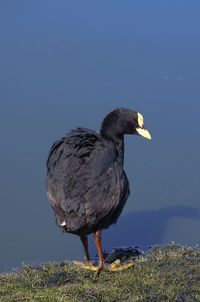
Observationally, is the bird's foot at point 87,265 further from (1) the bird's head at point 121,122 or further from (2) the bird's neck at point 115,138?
(1) the bird's head at point 121,122

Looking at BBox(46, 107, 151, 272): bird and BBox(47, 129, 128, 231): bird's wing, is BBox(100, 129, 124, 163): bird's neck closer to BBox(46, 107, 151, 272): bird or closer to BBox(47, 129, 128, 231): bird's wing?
BBox(46, 107, 151, 272): bird

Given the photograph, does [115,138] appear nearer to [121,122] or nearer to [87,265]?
[121,122]

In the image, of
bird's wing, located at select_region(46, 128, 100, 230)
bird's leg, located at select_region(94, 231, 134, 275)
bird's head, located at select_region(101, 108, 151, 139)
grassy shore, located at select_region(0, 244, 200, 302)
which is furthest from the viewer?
bird's head, located at select_region(101, 108, 151, 139)

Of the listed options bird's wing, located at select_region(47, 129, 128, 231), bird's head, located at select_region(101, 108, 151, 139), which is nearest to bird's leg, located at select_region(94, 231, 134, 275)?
bird's wing, located at select_region(47, 129, 128, 231)

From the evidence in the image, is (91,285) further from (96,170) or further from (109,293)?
(96,170)

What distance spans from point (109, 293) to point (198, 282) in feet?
2.65

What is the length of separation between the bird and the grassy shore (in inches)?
10.2

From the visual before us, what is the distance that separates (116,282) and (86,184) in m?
0.92

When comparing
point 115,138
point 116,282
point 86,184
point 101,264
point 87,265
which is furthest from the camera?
point 115,138

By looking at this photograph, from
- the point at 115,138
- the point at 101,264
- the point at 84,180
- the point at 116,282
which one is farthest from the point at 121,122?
the point at 116,282

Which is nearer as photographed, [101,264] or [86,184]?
[86,184]

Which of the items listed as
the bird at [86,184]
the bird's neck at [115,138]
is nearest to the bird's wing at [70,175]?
the bird at [86,184]

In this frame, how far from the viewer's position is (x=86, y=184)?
467 centimetres

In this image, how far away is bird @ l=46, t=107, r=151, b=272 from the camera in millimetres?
4578
